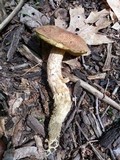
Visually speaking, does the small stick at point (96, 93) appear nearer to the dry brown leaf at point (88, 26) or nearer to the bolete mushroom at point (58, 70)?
the bolete mushroom at point (58, 70)

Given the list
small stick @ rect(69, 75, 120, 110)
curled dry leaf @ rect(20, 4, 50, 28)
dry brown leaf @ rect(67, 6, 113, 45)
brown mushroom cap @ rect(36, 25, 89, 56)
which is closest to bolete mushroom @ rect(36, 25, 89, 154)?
brown mushroom cap @ rect(36, 25, 89, 56)

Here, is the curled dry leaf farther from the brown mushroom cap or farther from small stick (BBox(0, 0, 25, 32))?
the brown mushroom cap

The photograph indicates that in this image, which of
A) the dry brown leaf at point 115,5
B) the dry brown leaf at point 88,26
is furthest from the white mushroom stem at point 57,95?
the dry brown leaf at point 115,5

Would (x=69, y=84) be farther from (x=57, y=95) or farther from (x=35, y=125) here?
(x=35, y=125)

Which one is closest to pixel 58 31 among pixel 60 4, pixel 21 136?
pixel 60 4

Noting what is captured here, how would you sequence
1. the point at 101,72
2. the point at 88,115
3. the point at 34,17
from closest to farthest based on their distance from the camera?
the point at 88,115 → the point at 101,72 → the point at 34,17

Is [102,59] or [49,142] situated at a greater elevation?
[102,59]

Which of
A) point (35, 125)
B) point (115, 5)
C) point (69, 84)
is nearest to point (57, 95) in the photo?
point (69, 84)

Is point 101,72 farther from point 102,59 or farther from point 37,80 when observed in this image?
point 37,80
